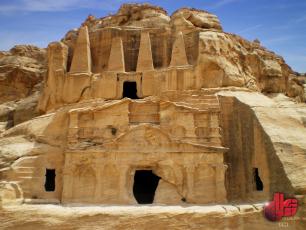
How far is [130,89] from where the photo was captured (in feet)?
97.5

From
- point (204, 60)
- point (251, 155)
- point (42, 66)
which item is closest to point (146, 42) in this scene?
point (204, 60)

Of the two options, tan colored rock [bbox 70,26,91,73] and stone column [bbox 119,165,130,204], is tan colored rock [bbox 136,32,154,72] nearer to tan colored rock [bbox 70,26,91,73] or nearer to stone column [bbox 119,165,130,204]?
tan colored rock [bbox 70,26,91,73]

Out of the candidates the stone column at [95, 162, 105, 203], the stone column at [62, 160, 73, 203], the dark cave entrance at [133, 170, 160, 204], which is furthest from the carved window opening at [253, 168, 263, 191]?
the stone column at [62, 160, 73, 203]

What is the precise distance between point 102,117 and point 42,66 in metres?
21.2

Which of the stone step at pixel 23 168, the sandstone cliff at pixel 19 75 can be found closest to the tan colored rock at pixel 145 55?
the stone step at pixel 23 168

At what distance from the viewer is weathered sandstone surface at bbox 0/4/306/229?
1930cm

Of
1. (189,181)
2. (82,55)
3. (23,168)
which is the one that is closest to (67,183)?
(23,168)

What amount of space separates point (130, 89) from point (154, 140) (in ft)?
26.8

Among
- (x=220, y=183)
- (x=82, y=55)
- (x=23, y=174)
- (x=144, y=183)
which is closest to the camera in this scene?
(x=220, y=183)

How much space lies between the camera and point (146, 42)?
29.2 m

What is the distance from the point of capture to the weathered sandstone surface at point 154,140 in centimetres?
1930

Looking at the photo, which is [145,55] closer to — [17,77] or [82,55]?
[82,55]

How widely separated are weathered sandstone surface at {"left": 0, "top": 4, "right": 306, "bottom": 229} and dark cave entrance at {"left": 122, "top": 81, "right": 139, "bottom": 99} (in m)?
0.08

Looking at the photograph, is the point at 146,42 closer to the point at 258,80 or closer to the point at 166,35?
the point at 166,35
